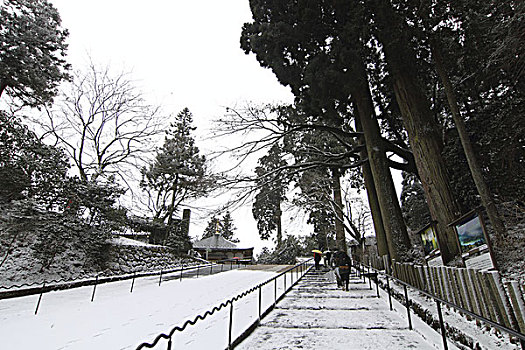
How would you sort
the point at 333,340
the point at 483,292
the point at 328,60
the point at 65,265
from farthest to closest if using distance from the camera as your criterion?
1. the point at 65,265
2. the point at 328,60
3. the point at 333,340
4. the point at 483,292

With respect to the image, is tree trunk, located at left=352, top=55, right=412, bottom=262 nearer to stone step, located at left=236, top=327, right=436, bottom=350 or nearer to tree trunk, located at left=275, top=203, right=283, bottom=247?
stone step, located at left=236, top=327, right=436, bottom=350

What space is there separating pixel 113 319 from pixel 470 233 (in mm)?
7147

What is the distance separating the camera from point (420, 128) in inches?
281

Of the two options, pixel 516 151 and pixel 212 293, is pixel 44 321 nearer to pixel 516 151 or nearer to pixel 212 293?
pixel 212 293

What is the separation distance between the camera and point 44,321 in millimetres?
5383

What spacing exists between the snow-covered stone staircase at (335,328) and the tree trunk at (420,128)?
2.30 m

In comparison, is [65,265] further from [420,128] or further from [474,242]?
[420,128]

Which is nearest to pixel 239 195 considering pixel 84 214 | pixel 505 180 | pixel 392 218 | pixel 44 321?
pixel 392 218

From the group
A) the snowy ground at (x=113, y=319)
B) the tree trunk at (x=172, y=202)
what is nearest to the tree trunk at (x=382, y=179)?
the snowy ground at (x=113, y=319)

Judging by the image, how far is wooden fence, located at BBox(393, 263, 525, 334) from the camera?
232 cm

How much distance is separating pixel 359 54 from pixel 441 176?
434 cm

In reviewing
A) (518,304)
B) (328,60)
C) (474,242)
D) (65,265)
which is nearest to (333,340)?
(518,304)

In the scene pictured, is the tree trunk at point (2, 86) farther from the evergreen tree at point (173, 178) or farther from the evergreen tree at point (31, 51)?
the evergreen tree at point (173, 178)

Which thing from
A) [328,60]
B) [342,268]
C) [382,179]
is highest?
[328,60]
